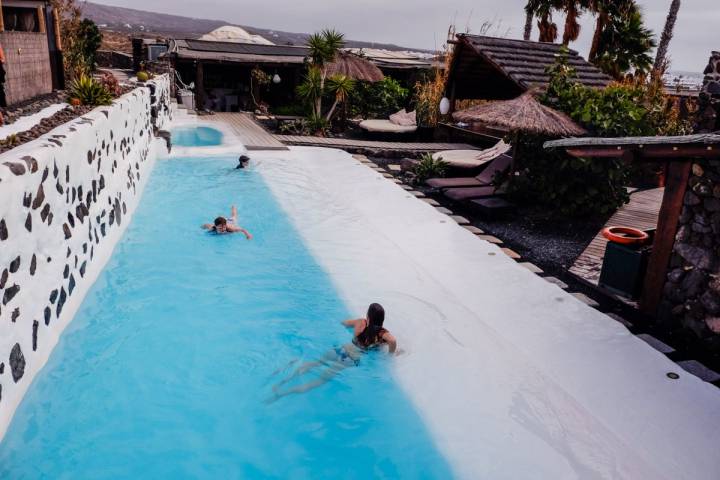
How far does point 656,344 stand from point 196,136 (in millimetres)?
15668

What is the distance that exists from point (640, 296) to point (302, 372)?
4.55m

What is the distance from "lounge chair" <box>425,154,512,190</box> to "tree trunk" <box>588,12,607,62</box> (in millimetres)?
14831

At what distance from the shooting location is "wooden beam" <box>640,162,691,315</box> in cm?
630

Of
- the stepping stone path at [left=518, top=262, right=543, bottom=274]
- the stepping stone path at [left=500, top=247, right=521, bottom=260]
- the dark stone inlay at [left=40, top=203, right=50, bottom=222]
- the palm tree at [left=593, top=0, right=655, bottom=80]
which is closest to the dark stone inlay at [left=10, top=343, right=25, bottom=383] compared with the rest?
the dark stone inlay at [left=40, top=203, right=50, bottom=222]

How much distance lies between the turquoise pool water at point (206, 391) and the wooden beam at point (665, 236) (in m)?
3.59

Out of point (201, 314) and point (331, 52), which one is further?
point (331, 52)

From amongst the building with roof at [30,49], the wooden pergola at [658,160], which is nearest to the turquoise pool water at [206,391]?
the wooden pergola at [658,160]

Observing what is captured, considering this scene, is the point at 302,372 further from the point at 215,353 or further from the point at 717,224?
the point at 717,224

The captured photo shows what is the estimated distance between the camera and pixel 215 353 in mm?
6121

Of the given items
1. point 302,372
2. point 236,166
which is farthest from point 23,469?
point 236,166

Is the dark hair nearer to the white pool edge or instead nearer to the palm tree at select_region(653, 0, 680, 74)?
the white pool edge

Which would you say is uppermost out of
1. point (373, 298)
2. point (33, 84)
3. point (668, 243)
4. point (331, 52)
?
point (331, 52)

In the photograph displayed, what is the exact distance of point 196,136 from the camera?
Result: 1780cm

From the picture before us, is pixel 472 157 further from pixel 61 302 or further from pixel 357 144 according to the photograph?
pixel 61 302
